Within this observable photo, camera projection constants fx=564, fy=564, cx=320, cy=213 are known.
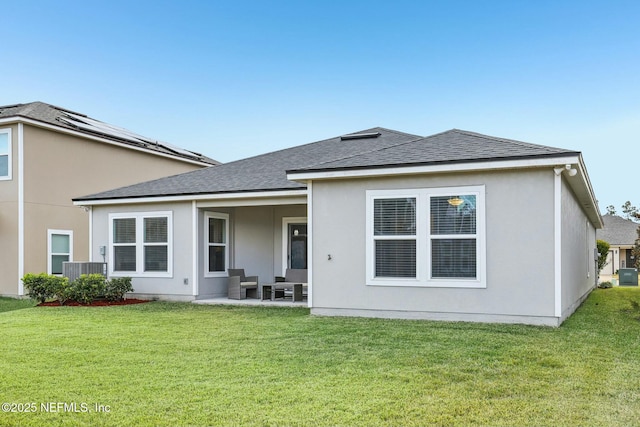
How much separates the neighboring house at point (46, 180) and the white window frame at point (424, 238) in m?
11.0

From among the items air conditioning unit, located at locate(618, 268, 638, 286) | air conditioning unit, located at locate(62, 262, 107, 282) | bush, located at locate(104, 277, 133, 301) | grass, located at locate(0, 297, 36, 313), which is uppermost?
air conditioning unit, located at locate(62, 262, 107, 282)

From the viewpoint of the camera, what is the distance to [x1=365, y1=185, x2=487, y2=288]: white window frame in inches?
381

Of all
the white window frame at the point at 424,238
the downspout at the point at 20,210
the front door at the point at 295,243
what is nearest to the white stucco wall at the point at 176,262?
the front door at the point at 295,243

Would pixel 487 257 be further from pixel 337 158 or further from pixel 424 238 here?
pixel 337 158

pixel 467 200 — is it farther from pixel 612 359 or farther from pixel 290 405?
pixel 290 405

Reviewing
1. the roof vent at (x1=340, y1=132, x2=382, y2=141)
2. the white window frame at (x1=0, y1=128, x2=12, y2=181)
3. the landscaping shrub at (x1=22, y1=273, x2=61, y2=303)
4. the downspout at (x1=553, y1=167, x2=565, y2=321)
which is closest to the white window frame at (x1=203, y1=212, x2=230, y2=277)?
the landscaping shrub at (x1=22, y1=273, x2=61, y2=303)

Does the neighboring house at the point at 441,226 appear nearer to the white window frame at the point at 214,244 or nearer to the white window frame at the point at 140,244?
the white window frame at the point at 214,244

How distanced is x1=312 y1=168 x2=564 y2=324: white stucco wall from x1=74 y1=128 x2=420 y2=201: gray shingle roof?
2.11 meters

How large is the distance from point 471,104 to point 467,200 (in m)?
11.7

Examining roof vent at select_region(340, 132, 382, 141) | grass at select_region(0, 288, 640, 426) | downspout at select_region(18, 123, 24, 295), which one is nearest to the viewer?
grass at select_region(0, 288, 640, 426)

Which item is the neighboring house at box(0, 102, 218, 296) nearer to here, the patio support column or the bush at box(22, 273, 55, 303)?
the bush at box(22, 273, 55, 303)

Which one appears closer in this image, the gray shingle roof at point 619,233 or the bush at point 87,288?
the bush at point 87,288

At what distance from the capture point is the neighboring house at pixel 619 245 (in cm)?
4147

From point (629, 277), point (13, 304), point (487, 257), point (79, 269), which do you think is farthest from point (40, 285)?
point (629, 277)
